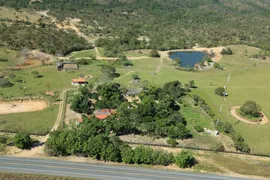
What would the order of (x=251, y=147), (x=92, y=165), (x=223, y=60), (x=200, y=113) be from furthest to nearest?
(x=223, y=60)
(x=200, y=113)
(x=251, y=147)
(x=92, y=165)

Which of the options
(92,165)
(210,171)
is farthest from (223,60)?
(92,165)

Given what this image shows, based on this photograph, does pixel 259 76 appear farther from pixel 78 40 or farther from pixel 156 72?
pixel 78 40

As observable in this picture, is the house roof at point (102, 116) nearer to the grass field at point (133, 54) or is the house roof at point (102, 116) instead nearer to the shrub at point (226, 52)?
the grass field at point (133, 54)

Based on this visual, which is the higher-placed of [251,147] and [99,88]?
[99,88]

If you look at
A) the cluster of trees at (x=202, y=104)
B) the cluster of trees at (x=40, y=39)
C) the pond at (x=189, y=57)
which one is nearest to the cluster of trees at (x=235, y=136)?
the cluster of trees at (x=202, y=104)

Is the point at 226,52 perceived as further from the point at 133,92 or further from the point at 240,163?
the point at 240,163

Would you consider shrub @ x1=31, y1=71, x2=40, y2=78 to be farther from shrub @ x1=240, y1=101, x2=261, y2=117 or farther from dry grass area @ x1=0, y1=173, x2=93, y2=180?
shrub @ x1=240, y1=101, x2=261, y2=117
